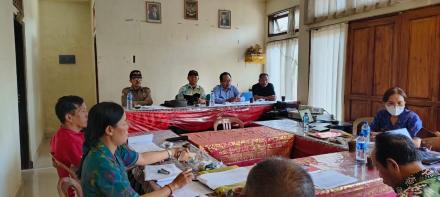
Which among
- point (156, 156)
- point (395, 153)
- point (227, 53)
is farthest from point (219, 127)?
point (227, 53)

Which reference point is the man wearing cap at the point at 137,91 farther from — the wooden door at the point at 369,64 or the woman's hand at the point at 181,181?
the woman's hand at the point at 181,181

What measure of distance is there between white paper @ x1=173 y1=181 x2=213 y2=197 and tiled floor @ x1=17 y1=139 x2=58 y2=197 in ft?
8.71

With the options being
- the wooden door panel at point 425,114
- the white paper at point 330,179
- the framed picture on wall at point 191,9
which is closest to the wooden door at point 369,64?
the wooden door panel at point 425,114

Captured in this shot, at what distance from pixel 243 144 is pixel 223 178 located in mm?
1099

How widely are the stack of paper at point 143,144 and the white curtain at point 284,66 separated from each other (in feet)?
14.8

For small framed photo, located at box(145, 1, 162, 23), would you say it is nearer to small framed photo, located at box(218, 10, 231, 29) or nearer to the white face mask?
small framed photo, located at box(218, 10, 231, 29)

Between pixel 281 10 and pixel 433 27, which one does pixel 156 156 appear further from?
pixel 281 10

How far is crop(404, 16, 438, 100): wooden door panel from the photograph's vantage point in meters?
3.70

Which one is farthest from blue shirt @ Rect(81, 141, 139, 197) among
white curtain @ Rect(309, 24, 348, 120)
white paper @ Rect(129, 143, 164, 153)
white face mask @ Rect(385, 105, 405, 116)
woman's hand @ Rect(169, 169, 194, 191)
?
white curtain @ Rect(309, 24, 348, 120)

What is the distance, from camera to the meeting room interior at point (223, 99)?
1375 mm

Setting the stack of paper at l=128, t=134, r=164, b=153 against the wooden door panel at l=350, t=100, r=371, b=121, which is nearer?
the stack of paper at l=128, t=134, r=164, b=153

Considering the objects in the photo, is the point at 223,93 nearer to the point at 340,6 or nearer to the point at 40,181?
the point at 340,6

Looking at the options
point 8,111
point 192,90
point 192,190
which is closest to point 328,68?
point 192,90

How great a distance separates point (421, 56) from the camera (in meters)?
3.82
